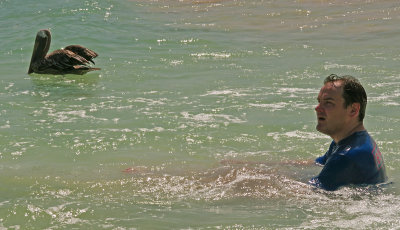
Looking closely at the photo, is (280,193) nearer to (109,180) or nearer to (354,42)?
(109,180)

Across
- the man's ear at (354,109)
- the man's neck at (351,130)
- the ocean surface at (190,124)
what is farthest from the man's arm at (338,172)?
the man's ear at (354,109)

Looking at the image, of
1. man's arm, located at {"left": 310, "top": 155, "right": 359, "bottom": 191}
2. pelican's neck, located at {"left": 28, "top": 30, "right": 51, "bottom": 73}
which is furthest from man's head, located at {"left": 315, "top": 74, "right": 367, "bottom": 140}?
pelican's neck, located at {"left": 28, "top": 30, "right": 51, "bottom": 73}

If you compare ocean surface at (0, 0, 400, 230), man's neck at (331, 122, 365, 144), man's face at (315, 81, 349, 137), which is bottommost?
ocean surface at (0, 0, 400, 230)

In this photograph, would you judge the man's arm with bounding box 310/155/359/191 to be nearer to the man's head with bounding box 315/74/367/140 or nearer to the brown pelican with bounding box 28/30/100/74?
the man's head with bounding box 315/74/367/140

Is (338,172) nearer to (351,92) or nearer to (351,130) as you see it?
(351,130)

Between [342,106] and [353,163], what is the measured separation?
1.55ft

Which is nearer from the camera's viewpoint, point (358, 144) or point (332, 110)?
point (358, 144)

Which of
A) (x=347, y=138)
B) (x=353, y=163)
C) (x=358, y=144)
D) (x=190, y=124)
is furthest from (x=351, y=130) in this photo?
(x=190, y=124)

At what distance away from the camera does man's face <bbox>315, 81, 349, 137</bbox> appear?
6.05 m

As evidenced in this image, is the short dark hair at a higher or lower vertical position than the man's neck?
higher

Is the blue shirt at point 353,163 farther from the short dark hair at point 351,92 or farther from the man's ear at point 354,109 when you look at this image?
the short dark hair at point 351,92

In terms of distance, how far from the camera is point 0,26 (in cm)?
1802

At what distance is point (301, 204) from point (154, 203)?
123cm

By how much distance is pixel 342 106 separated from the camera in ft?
19.8
